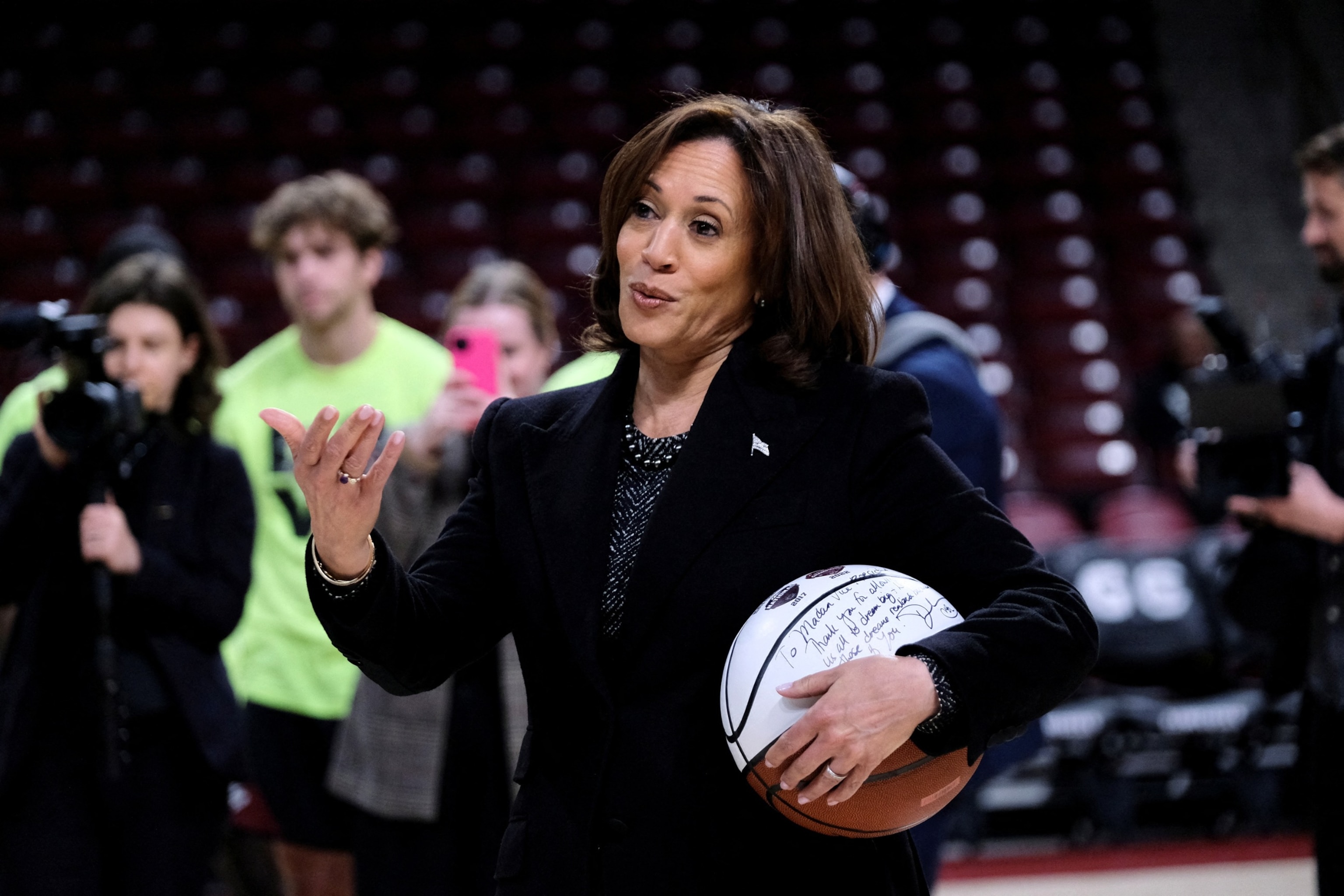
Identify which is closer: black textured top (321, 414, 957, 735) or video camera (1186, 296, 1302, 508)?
black textured top (321, 414, 957, 735)

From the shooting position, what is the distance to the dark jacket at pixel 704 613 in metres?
1.59

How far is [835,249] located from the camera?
5.71 ft

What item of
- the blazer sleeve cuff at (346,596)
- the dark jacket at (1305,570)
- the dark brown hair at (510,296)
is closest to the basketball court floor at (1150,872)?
the dark jacket at (1305,570)

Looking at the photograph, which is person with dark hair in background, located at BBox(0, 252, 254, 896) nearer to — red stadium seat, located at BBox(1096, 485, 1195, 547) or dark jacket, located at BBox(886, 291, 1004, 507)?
dark jacket, located at BBox(886, 291, 1004, 507)

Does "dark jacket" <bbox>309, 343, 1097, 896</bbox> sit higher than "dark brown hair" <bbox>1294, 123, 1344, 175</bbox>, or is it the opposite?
"dark brown hair" <bbox>1294, 123, 1344, 175</bbox>

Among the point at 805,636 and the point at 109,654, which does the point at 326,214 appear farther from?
the point at 805,636

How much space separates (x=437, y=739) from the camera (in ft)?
9.40

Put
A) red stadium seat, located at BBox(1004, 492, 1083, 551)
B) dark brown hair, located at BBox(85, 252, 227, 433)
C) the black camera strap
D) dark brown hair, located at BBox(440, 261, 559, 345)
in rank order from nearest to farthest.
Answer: the black camera strap
dark brown hair, located at BBox(85, 252, 227, 433)
dark brown hair, located at BBox(440, 261, 559, 345)
red stadium seat, located at BBox(1004, 492, 1083, 551)

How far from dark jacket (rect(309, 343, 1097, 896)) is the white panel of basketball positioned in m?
0.06

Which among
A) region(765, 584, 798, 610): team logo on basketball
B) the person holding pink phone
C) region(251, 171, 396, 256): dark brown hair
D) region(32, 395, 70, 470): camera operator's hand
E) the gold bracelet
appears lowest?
the person holding pink phone

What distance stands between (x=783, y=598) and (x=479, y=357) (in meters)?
1.54

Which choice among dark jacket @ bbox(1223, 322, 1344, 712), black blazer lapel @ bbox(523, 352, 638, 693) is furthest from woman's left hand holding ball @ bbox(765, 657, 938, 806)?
dark jacket @ bbox(1223, 322, 1344, 712)

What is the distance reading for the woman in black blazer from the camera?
1.55m

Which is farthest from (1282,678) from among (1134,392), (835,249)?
(1134,392)
